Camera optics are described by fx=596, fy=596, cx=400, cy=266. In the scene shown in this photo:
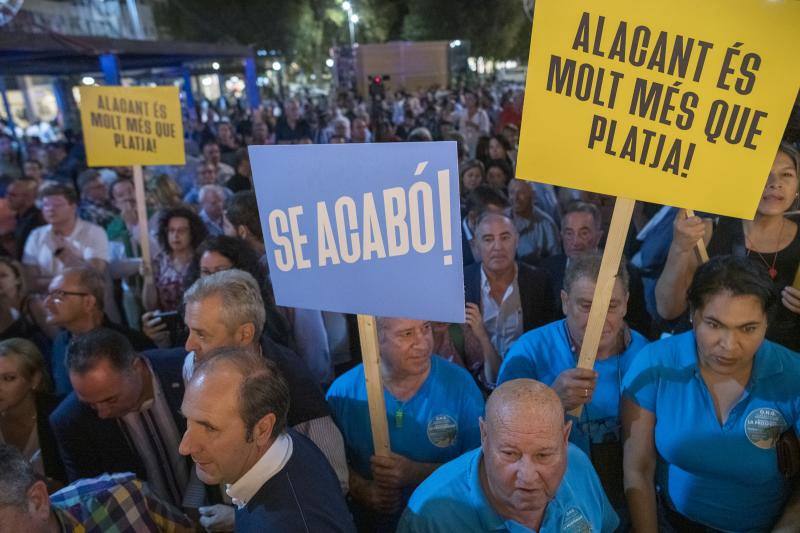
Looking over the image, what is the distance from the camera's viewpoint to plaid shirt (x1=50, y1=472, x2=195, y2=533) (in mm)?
2020

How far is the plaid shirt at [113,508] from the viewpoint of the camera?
2.02 m

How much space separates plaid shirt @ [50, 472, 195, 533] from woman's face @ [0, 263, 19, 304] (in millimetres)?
2306

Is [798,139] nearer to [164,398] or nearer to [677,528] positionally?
[677,528]

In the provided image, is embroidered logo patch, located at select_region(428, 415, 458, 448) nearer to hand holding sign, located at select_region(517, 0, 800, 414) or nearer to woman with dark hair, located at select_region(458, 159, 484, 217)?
hand holding sign, located at select_region(517, 0, 800, 414)

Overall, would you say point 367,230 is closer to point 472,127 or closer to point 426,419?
point 426,419

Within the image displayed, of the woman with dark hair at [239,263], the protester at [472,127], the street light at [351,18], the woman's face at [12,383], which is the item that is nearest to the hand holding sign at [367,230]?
the woman with dark hair at [239,263]

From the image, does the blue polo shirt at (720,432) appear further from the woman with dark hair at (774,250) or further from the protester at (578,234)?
the protester at (578,234)

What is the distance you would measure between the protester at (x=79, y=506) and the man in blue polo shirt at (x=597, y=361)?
60.1 inches

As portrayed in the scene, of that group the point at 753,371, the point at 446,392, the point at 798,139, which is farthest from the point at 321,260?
the point at 798,139

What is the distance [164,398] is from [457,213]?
1.72m

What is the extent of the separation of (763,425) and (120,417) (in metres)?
2.61

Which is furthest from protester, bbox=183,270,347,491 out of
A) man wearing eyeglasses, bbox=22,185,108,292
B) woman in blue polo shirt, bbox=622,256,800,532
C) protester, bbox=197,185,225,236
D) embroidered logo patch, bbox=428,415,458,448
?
protester, bbox=197,185,225,236

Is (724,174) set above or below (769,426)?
above

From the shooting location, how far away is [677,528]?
2.36 metres
